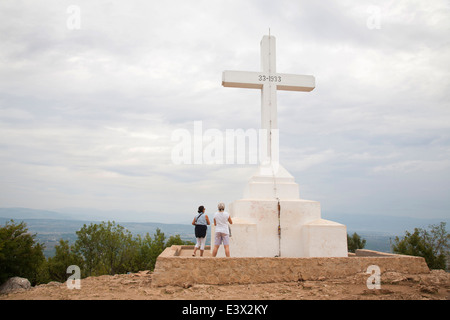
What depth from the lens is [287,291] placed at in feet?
18.7

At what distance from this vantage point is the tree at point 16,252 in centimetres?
787

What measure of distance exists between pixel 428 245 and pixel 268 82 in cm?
1270

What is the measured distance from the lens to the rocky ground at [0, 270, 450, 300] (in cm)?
526

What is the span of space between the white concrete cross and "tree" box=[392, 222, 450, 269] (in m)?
10.1

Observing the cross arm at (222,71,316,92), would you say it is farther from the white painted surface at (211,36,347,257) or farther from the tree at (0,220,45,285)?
the tree at (0,220,45,285)

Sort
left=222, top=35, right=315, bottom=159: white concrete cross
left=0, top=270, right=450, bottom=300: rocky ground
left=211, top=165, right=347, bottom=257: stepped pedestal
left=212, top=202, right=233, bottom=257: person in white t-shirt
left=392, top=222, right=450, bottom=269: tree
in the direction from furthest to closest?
left=392, top=222, right=450, bottom=269: tree < left=222, top=35, right=315, bottom=159: white concrete cross < left=211, top=165, right=347, bottom=257: stepped pedestal < left=212, top=202, right=233, bottom=257: person in white t-shirt < left=0, top=270, right=450, bottom=300: rocky ground

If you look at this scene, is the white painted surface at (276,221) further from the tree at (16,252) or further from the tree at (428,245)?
the tree at (428,245)

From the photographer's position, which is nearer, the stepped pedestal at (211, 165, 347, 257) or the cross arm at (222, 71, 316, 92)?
the stepped pedestal at (211, 165, 347, 257)

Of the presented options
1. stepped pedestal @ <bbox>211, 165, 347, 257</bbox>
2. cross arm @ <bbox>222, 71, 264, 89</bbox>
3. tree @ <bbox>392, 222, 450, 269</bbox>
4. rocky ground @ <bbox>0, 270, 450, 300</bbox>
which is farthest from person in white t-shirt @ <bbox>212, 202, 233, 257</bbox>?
tree @ <bbox>392, 222, 450, 269</bbox>

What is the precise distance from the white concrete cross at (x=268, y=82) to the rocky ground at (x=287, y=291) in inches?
164

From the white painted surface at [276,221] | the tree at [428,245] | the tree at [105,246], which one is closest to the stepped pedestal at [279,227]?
the white painted surface at [276,221]

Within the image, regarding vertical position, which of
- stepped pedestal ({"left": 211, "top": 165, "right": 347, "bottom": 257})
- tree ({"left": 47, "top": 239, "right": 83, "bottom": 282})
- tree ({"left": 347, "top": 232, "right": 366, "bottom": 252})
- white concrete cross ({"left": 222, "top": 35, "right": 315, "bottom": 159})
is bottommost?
tree ({"left": 47, "top": 239, "right": 83, "bottom": 282})

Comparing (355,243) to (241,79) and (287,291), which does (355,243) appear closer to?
(241,79)
